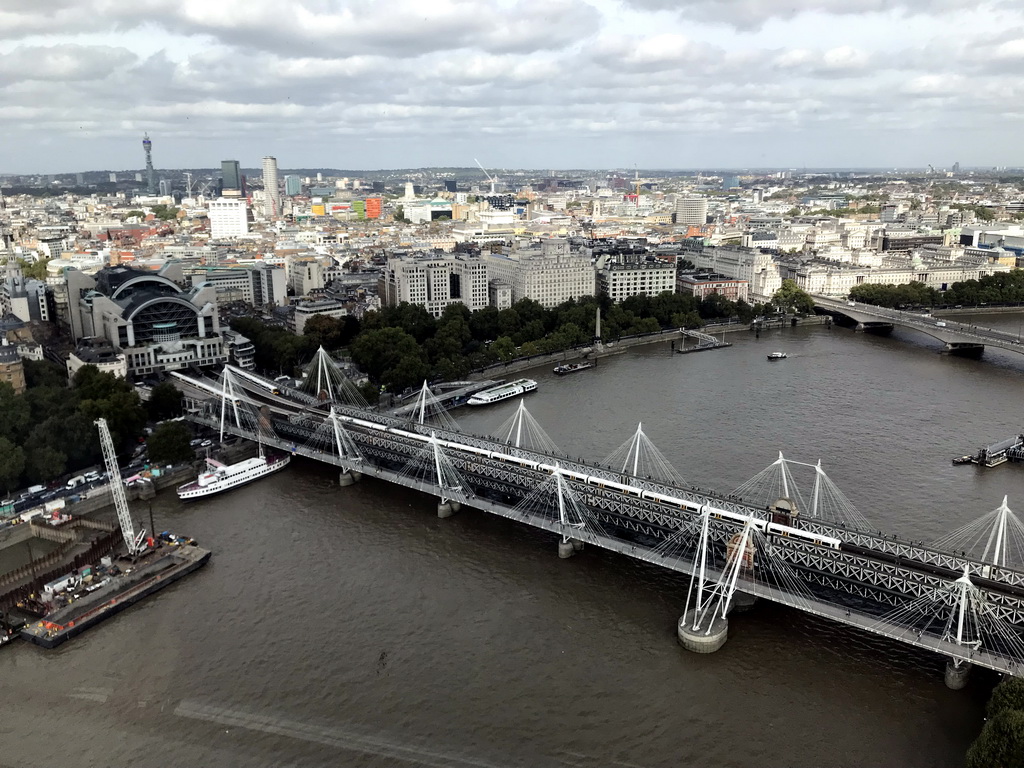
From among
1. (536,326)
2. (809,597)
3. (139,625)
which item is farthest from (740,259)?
(139,625)

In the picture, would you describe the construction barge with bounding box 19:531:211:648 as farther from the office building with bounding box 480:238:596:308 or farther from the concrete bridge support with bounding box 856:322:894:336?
the concrete bridge support with bounding box 856:322:894:336

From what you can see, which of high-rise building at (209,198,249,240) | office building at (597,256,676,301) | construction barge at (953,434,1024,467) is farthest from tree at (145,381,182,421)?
high-rise building at (209,198,249,240)

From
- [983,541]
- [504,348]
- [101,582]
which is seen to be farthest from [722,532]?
[504,348]

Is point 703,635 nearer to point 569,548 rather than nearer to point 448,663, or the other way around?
point 569,548

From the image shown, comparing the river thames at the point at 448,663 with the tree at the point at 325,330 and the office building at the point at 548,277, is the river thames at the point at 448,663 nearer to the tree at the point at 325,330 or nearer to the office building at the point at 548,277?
the tree at the point at 325,330

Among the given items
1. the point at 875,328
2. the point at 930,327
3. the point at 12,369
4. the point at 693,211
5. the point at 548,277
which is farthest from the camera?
the point at 693,211

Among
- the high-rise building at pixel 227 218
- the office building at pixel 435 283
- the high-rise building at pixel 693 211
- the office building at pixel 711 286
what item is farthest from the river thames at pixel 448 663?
the high-rise building at pixel 693 211

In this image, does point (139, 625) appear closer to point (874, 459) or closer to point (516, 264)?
point (874, 459)
